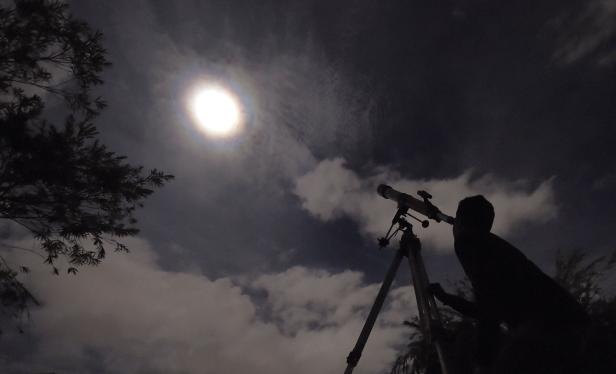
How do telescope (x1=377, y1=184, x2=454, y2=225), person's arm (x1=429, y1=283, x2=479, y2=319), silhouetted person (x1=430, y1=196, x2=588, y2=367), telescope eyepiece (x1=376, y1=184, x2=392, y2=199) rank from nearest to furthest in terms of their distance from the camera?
silhouetted person (x1=430, y1=196, x2=588, y2=367) < person's arm (x1=429, y1=283, x2=479, y2=319) < telescope (x1=377, y1=184, x2=454, y2=225) < telescope eyepiece (x1=376, y1=184, x2=392, y2=199)

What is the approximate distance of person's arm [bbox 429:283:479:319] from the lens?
2184 millimetres

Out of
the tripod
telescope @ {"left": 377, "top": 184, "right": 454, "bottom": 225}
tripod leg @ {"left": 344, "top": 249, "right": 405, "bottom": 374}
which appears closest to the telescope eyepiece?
telescope @ {"left": 377, "top": 184, "right": 454, "bottom": 225}

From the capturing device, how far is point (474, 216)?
7.43 feet

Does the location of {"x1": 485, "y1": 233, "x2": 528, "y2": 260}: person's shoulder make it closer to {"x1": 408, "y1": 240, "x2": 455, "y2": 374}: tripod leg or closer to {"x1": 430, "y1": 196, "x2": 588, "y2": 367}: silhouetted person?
{"x1": 430, "y1": 196, "x2": 588, "y2": 367}: silhouetted person

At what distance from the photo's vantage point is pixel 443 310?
→ 23.8 feet

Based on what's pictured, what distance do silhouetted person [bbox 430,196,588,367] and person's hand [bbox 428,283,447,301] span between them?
0.43m

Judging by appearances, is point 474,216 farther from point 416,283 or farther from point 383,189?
point 383,189

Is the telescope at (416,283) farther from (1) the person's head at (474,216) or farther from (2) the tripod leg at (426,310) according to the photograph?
(1) the person's head at (474,216)

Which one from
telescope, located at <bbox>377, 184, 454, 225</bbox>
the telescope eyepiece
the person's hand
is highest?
the telescope eyepiece

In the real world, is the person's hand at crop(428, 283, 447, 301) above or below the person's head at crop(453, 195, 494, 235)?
below

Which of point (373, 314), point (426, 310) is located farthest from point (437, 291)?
point (373, 314)

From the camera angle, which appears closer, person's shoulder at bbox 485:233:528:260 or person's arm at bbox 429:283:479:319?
person's shoulder at bbox 485:233:528:260

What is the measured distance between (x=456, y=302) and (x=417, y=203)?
1741mm

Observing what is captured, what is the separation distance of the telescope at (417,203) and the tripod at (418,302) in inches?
8.7
